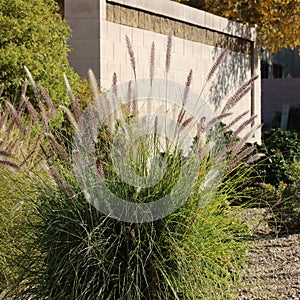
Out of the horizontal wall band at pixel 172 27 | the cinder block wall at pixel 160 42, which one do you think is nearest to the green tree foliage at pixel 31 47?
the cinder block wall at pixel 160 42

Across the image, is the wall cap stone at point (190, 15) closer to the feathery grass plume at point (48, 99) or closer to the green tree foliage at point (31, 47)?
the green tree foliage at point (31, 47)

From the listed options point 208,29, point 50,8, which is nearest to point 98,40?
point 50,8

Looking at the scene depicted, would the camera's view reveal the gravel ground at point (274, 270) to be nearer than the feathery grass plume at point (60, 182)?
No

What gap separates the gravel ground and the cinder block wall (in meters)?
3.93

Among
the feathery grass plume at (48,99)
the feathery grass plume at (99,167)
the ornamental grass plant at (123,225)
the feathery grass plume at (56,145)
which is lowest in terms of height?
the ornamental grass plant at (123,225)

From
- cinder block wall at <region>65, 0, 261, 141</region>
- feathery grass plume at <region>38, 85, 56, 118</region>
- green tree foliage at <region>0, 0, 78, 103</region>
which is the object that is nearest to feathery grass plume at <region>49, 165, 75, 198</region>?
feathery grass plume at <region>38, 85, 56, 118</region>

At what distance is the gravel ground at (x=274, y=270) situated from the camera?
5.21m

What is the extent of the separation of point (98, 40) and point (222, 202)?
629cm

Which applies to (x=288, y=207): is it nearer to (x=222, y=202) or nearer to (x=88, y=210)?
(x=222, y=202)

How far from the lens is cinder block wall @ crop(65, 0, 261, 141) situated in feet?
33.3

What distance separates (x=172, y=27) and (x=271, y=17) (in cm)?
451

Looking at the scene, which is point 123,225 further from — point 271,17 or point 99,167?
point 271,17

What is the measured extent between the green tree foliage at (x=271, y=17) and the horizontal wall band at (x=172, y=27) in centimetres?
90

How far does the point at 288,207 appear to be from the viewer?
26.1 ft
